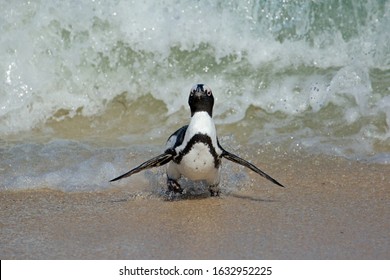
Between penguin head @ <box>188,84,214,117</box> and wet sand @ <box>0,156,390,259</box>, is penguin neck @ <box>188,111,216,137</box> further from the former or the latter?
wet sand @ <box>0,156,390,259</box>

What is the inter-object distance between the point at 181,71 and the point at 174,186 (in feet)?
8.11

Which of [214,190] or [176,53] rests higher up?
[176,53]

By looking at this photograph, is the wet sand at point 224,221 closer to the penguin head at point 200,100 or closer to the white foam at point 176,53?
the penguin head at point 200,100

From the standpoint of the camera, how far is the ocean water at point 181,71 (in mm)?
6746

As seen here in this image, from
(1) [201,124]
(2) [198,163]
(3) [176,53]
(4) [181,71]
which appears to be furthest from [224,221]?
(3) [176,53]

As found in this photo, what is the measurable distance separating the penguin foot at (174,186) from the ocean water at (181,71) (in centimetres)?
105

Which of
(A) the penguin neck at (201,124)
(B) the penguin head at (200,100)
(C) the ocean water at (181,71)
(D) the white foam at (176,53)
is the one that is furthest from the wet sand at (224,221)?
(D) the white foam at (176,53)

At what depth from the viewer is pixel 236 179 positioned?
5645mm

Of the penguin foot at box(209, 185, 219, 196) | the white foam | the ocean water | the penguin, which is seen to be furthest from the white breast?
the white foam

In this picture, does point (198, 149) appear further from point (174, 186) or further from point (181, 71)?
point (181, 71)

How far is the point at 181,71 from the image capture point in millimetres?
7605

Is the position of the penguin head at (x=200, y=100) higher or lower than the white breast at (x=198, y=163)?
higher

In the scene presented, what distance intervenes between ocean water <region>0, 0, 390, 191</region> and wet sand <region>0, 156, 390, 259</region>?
0.96 m
